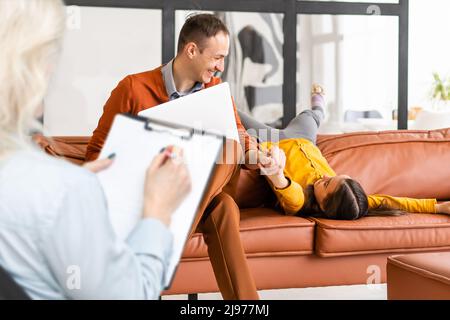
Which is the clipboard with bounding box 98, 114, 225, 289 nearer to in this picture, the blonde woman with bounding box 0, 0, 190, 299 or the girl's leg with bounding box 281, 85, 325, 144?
the blonde woman with bounding box 0, 0, 190, 299

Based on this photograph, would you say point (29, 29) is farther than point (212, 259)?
No

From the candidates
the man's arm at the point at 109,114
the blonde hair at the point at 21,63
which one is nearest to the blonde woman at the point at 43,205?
the blonde hair at the point at 21,63

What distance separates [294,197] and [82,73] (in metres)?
1.78

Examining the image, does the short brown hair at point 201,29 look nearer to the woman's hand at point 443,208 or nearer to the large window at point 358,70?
the woman's hand at point 443,208

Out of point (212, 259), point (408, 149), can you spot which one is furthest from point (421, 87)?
point (212, 259)

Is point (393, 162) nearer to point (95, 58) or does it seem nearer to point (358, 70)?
point (358, 70)

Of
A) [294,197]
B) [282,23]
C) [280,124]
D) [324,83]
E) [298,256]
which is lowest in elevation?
[298,256]

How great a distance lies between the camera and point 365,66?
13.8ft

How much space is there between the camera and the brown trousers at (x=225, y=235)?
1.99 m

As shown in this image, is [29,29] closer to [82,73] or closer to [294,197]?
[294,197]

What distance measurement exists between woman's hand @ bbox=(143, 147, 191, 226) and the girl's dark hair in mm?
1648

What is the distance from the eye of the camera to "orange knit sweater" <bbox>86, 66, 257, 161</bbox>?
8.11ft

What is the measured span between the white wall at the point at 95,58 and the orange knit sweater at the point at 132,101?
4.10 ft

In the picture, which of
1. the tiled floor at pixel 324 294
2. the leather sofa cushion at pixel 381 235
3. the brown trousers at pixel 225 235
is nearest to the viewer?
the brown trousers at pixel 225 235
